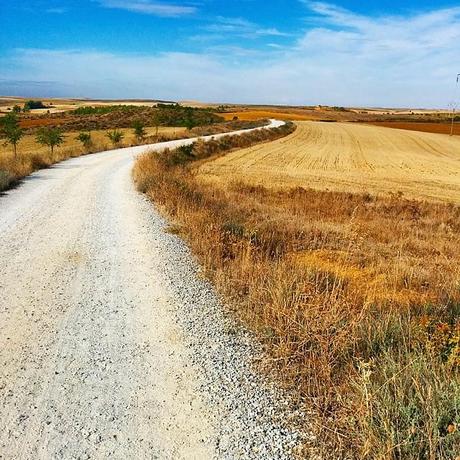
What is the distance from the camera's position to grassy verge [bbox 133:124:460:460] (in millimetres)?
3457

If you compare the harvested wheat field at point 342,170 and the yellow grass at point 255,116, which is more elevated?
the yellow grass at point 255,116

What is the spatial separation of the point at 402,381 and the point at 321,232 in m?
7.85

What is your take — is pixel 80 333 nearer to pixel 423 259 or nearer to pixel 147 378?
pixel 147 378

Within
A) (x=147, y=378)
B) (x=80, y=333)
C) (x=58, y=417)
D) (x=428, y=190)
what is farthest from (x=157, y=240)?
(x=428, y=190)

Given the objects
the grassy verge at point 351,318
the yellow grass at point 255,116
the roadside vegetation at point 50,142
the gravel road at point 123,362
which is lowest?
the gravel road at point 123,362

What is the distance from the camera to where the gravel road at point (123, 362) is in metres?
3.67

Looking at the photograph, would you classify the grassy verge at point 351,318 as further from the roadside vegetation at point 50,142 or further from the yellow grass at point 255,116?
the yellow grass at point 255,116

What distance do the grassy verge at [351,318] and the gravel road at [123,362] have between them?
15.7 inches

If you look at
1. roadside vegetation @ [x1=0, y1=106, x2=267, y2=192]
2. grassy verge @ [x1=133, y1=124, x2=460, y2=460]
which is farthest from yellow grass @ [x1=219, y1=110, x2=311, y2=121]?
grassy verge @ [x1=133, y1=124, x2=460, y2=460]

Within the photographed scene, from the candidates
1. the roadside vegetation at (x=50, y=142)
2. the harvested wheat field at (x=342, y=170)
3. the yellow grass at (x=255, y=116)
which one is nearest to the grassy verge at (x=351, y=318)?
Result: the roadside vegetation at (x=50, y=142)

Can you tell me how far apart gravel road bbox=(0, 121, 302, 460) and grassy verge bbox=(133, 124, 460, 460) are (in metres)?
0.40

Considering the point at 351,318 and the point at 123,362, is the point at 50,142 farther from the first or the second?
the point at 351,318

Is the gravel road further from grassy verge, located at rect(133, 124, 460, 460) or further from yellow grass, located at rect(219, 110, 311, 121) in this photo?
yellow grass, located at rect(219, 110, 311, 121)

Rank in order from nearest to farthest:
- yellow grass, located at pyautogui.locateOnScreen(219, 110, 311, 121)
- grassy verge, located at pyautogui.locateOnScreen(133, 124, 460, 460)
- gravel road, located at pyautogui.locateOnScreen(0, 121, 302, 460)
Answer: grassy verge, located at pyautogui.locateOnScreen(133, 124, 460, 460) < gravel road, located at pyautogui.locateOnScreen(0, 121, 302, 460) < yellow grass, located at pyautogui.locateOnScreen(219, 110, 311, 121)
